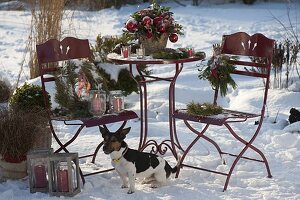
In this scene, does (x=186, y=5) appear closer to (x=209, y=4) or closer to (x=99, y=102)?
(x=209, y=4)

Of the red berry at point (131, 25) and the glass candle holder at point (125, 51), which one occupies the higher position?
the red berry at point (131, 25)

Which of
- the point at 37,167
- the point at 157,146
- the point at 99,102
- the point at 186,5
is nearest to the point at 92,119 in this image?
the point at 99,102

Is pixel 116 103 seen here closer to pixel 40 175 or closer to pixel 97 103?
Result: pixel 97 103

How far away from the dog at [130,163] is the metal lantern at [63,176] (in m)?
0.27

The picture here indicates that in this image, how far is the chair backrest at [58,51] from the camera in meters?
4.83

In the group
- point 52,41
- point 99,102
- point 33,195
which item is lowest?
point 33,195

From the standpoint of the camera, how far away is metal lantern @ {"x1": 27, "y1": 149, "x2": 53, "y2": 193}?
4.52m

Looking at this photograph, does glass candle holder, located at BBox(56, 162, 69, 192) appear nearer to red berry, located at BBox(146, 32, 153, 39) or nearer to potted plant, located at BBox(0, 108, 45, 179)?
potted plant, located at BBox(0, 108, 45, 179)

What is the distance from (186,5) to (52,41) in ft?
39.3

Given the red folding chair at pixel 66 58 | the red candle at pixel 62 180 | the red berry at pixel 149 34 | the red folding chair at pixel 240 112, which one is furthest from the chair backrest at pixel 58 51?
the red folding chair at pixel 240 112

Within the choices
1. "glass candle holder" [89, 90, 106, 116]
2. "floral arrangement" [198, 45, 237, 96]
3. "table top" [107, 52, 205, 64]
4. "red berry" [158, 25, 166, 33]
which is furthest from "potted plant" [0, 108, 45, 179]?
"floral arrangement" [198, 45, 237, 96]

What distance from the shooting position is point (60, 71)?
16.7ft

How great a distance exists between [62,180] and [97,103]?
2.08 feet

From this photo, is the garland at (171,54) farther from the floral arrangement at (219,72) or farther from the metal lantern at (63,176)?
the metal lantern at (63,176)
